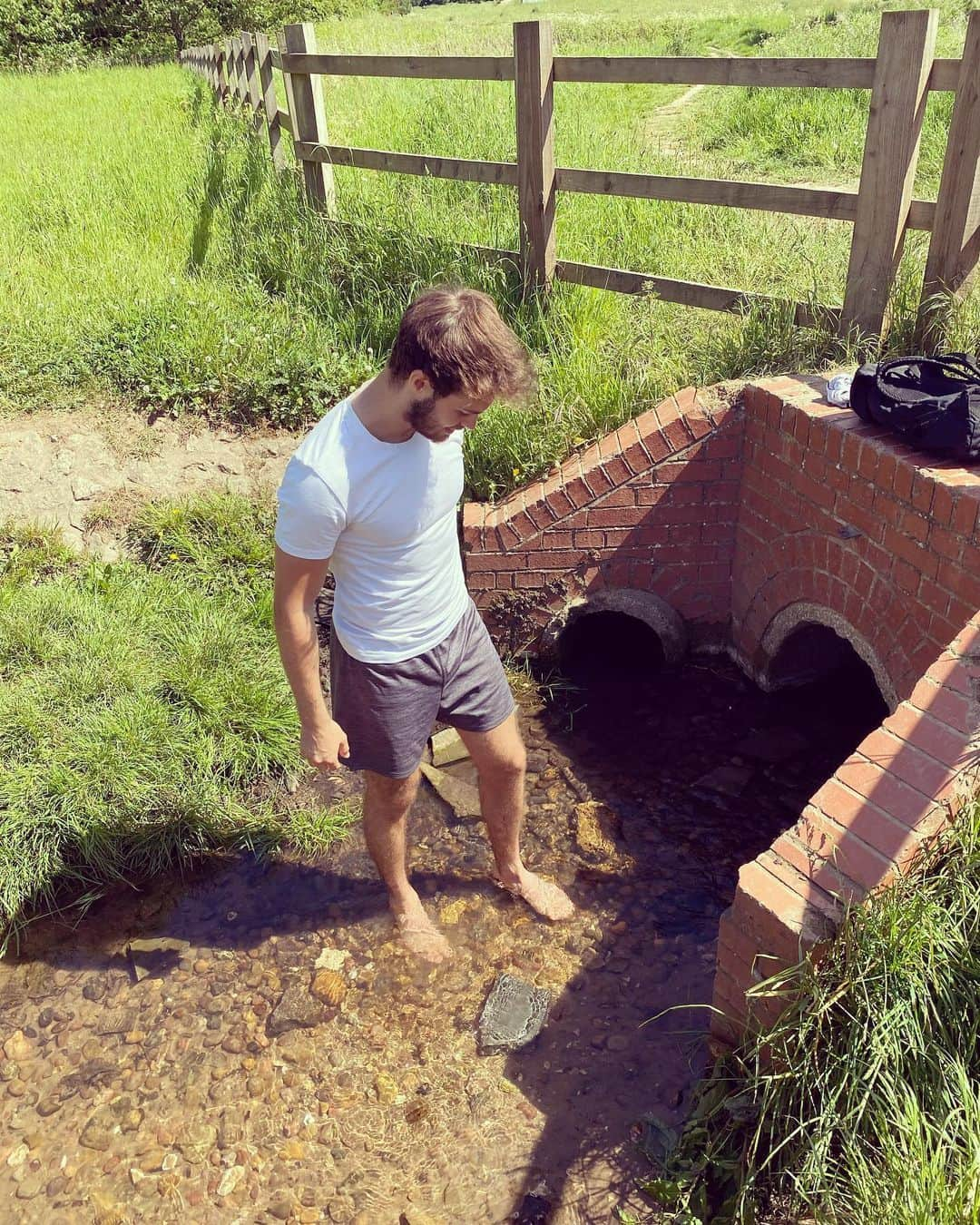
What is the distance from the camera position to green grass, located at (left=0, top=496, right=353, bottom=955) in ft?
11.4

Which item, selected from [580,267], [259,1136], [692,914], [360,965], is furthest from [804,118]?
[259,1136]

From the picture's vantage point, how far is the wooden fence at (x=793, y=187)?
3648 millimetres

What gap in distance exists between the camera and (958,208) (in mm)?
3752

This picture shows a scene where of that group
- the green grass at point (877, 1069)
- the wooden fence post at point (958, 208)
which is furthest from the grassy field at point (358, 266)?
the green grass at point (877, 1069)

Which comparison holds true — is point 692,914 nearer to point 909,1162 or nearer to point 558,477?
point 909,1162

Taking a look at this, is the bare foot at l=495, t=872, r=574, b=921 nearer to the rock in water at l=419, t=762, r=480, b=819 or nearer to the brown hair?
the rock in water at l=419, t=762, r=480, b=819

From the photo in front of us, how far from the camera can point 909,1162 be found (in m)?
1.92

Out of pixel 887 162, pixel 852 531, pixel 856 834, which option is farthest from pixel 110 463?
pixel 856 834

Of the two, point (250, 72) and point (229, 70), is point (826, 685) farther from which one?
point (229, 70)

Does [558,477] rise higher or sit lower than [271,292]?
lower

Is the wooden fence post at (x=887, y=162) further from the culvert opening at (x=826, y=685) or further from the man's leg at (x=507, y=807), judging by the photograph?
the man's leg at (x=507, y=807)

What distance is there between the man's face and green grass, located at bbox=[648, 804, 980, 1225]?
153 centimetres

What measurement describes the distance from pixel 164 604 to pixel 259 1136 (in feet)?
8.31

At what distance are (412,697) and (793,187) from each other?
313cm
